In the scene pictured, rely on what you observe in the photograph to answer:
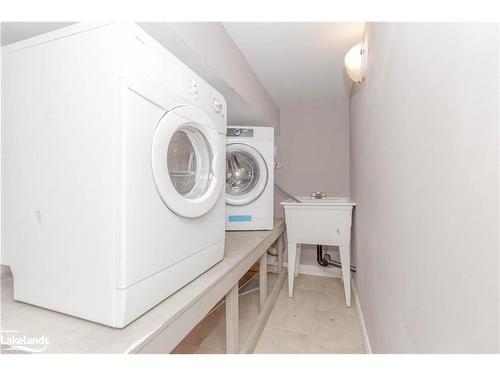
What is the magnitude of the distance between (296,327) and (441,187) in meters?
1.48

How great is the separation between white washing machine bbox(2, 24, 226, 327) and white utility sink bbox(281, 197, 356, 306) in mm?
1237

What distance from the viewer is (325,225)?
1897mm

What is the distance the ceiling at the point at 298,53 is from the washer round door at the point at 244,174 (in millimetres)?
656

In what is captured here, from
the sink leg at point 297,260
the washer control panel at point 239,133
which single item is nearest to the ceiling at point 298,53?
the washer control panel at point 239,133

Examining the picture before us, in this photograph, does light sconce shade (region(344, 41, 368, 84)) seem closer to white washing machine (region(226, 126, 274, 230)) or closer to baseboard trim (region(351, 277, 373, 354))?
white washing machine (region(226, 126, 274, 230))

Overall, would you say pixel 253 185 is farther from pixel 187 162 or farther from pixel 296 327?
pixel 296 327

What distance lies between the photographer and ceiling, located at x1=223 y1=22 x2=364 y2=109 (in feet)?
4.45

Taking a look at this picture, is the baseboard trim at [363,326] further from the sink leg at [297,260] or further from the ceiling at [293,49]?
the ceiling at [293,49]

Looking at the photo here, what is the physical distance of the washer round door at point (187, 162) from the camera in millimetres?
778

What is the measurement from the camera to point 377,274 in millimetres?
1098

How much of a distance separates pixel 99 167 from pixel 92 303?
1.31 ft

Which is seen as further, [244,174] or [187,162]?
[244,174]

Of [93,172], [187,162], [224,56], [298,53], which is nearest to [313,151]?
[298,53]
